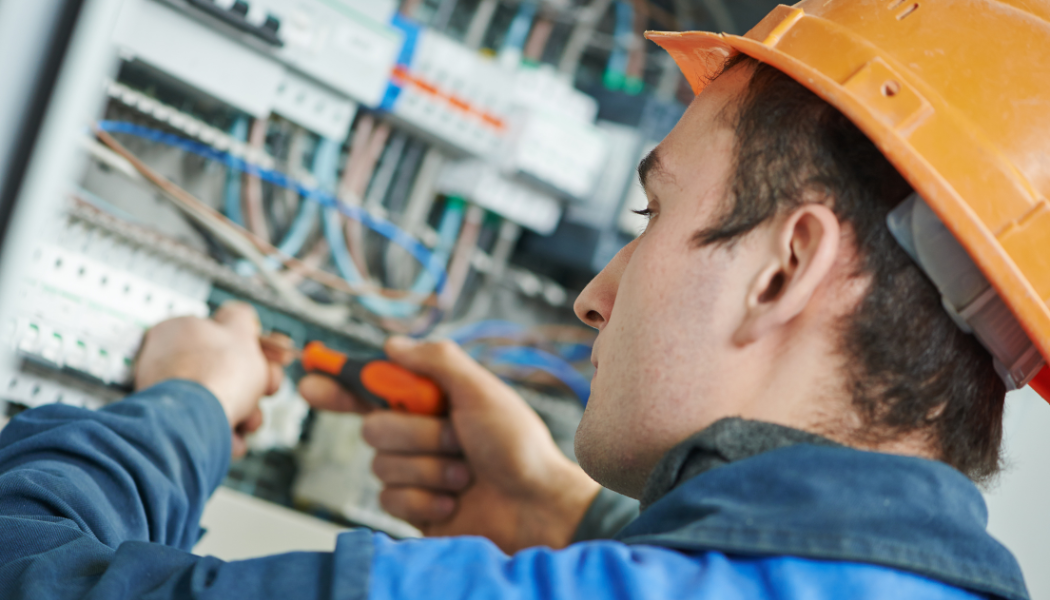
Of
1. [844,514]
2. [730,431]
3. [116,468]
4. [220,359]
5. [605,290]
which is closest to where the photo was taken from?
[844,514]

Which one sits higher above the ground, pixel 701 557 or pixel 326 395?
pixel 701 557

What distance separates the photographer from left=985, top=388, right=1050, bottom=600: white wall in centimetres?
117

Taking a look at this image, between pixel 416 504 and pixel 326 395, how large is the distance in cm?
23

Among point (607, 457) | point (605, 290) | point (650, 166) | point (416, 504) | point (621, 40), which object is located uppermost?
point (621, 40)

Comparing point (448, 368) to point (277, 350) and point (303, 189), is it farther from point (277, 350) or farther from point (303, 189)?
point (303, 189)

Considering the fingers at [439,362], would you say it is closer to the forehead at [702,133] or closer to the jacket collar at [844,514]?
the forehead at [702,133]

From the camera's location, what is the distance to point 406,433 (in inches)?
46.2

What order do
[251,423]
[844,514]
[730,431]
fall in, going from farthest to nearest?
[251,423]
[730,431]
[844,514]

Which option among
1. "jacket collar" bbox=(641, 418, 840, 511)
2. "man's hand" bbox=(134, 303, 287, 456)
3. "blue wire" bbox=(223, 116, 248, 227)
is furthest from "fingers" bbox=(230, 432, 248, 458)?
"jacket collar" bbox=(641, 418, 840, 511)

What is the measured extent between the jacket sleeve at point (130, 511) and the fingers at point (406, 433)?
0.91 ft

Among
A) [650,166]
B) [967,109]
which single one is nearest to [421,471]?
[650,166]

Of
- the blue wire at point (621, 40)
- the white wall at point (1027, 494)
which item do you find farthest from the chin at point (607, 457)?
the blue wire at point (621, 40)

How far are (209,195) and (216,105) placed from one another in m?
0.14

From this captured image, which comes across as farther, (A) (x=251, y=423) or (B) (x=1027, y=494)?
(B) (x=1027, y=494)
